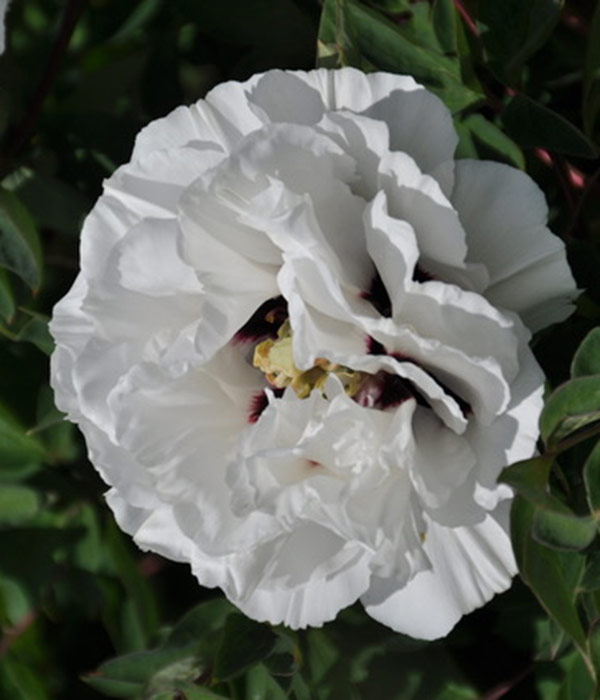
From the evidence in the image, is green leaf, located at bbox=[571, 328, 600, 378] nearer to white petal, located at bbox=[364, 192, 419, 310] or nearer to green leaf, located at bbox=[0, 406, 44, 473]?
white petal, located at bbox=[364, 192, 419, 310]

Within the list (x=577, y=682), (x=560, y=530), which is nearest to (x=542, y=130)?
(x=560, y=530)

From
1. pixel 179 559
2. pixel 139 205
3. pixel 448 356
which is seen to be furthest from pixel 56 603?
pixel 448 356

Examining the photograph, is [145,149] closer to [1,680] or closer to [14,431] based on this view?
[14,431]

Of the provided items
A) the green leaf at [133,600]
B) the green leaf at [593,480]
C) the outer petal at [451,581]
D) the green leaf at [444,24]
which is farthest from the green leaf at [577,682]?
the green leaf at [444,24]

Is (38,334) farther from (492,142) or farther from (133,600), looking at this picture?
(492,142)

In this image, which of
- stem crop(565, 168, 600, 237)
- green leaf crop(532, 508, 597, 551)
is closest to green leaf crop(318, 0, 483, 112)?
stem crop(565, 168, 600, 237)
